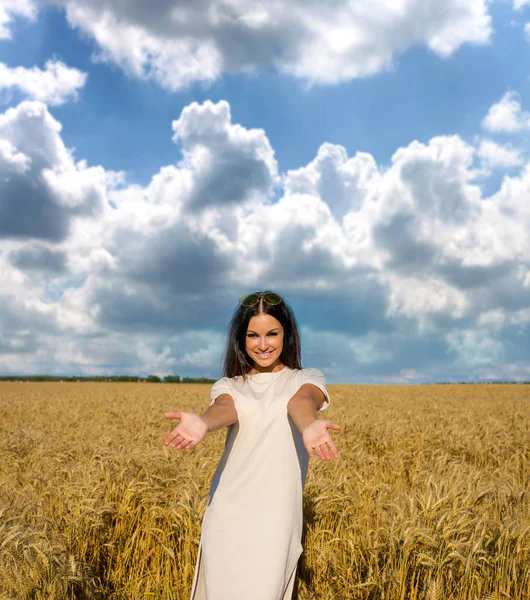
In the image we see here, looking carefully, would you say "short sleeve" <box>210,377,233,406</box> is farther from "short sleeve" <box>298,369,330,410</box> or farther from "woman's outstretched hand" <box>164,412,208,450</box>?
"woman's outstretched hand" <box>164,412,208,450</box>

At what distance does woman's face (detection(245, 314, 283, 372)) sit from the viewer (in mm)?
3227

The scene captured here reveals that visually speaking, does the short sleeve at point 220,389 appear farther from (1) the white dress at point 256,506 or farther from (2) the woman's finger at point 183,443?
(2) the woman's finger at point 183,443

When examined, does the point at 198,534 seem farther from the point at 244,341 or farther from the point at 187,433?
the point at 187,433

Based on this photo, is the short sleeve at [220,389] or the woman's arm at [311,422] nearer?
the woman's arm at [311,422]

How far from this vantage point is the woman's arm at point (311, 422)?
2422 millimetres

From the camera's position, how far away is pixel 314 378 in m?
3.10

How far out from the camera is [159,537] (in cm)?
471

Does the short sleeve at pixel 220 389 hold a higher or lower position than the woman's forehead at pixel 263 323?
lower

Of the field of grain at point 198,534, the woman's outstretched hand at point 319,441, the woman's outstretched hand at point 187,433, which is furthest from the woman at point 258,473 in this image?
the field of grain at point 198,534

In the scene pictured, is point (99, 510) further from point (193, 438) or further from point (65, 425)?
point (65, 425)

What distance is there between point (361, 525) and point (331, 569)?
1.36ft

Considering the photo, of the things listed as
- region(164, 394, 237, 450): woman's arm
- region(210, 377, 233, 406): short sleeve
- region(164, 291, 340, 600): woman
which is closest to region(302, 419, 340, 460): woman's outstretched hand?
region(164, 291, 340, 600): woman

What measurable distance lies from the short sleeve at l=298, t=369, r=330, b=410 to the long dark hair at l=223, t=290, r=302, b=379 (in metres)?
0.18

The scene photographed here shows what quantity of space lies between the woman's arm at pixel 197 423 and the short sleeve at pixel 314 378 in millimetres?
403
